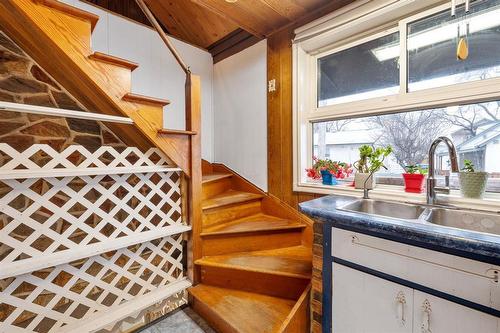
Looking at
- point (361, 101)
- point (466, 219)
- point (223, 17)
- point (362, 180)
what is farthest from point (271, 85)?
point (466, 219)

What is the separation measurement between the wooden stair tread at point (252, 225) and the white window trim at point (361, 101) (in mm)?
334

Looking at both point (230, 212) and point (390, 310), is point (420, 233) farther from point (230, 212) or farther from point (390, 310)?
point (230, 212)

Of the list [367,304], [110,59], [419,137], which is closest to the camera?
→ [367,304]

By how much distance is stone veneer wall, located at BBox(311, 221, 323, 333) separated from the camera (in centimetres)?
129

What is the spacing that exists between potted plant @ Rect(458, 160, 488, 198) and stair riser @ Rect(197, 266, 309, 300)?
109cm

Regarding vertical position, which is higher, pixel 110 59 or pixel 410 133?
pixel 110 59

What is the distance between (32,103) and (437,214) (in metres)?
2.87

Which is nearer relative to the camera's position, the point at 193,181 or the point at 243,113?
the point at 193,181

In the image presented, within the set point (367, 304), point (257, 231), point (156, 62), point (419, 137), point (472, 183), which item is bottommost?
point (367, 304)

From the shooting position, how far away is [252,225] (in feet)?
6.64

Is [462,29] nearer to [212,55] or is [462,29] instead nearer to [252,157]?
[252,157]

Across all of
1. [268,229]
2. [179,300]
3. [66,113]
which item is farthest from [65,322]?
[268,229]

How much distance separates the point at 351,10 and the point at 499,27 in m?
A: 0.89

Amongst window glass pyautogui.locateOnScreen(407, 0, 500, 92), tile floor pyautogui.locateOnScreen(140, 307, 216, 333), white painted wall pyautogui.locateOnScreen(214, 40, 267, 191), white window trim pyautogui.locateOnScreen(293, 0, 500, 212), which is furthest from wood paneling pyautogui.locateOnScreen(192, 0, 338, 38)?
tile floor pyautogui.locateOnScreen(140, 307, 216, 333)
